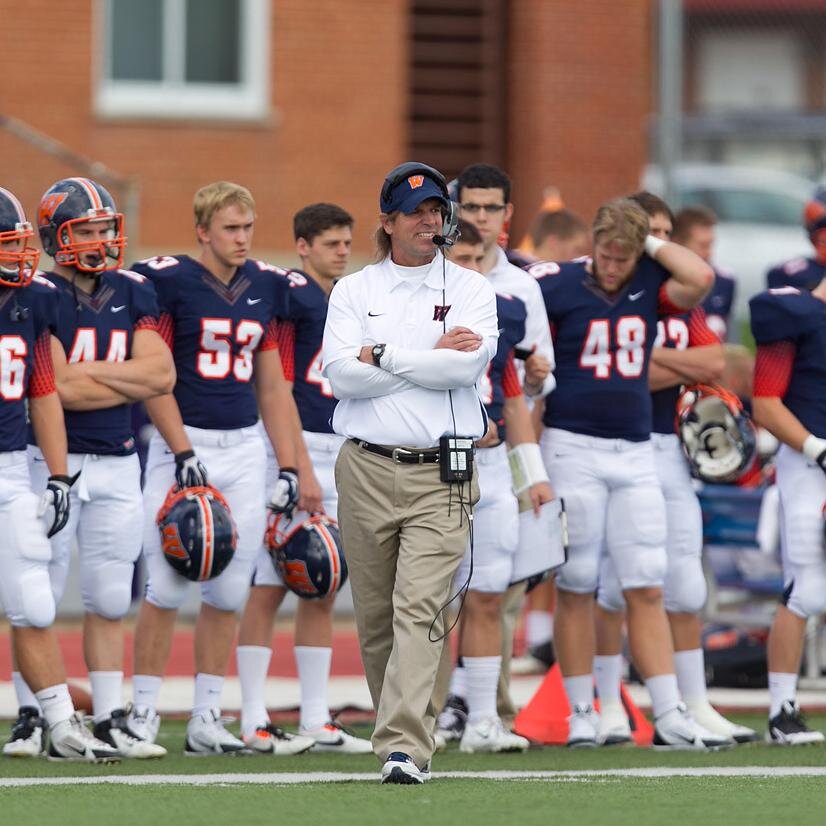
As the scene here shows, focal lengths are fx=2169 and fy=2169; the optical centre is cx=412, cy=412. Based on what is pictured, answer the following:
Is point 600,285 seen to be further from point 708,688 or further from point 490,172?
point 708,688

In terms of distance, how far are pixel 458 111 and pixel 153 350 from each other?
33.2 ft

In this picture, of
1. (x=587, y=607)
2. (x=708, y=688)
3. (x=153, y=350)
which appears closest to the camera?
(x=153, y=350)

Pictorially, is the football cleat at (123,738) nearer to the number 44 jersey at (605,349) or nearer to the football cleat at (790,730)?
the number 44 jersey at (605,349)

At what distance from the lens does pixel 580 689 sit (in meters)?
8.69

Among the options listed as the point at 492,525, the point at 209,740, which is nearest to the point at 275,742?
the point at 209,740

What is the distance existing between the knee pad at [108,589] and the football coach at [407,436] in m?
1.21

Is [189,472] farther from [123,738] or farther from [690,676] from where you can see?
[690,676]

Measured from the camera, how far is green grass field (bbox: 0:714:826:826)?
246 inches

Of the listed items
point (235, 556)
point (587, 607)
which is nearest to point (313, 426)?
point (235, 556)

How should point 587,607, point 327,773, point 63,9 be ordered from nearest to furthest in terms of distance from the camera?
point 327,773
point 587,607
point 63,9

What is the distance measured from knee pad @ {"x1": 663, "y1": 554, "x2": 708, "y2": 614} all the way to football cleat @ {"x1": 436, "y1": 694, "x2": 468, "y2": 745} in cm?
98

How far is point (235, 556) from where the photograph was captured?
27.1ft

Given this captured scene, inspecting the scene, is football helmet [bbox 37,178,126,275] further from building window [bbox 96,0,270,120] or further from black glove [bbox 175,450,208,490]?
building window [bbox 96,0,270,120]

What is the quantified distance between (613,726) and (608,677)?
221 mm
